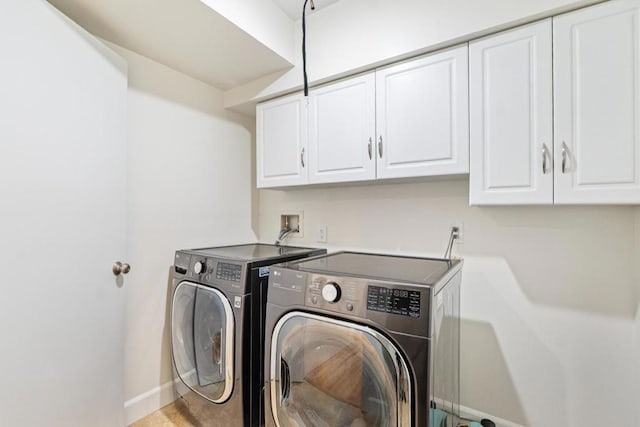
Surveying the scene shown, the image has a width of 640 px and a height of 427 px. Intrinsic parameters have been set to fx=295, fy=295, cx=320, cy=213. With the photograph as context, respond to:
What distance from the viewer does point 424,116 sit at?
1471mm

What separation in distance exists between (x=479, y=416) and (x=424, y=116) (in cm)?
162

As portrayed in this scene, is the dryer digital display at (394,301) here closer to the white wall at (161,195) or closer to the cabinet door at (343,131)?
the cabinet door at (343,131)

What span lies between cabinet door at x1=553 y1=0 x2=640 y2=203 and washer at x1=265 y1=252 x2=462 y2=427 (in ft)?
2.01

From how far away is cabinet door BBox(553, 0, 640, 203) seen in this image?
1077 mm

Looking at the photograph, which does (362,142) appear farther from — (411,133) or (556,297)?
(556,297)

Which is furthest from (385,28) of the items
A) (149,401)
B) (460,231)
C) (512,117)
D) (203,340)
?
(149,401)

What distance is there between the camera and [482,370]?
1590 millimetres

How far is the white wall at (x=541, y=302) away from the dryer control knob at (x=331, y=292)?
33.9 inches

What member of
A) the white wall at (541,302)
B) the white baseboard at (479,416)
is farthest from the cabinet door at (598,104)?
the white baseboard at (479,416)

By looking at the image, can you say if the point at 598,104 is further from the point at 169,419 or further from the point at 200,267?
the point at 169,419

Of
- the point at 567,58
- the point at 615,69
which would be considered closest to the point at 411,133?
the point at 567,58

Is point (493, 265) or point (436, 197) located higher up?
point (436, 197)

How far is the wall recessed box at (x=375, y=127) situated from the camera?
1411mm

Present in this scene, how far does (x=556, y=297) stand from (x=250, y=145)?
7.34 feet
